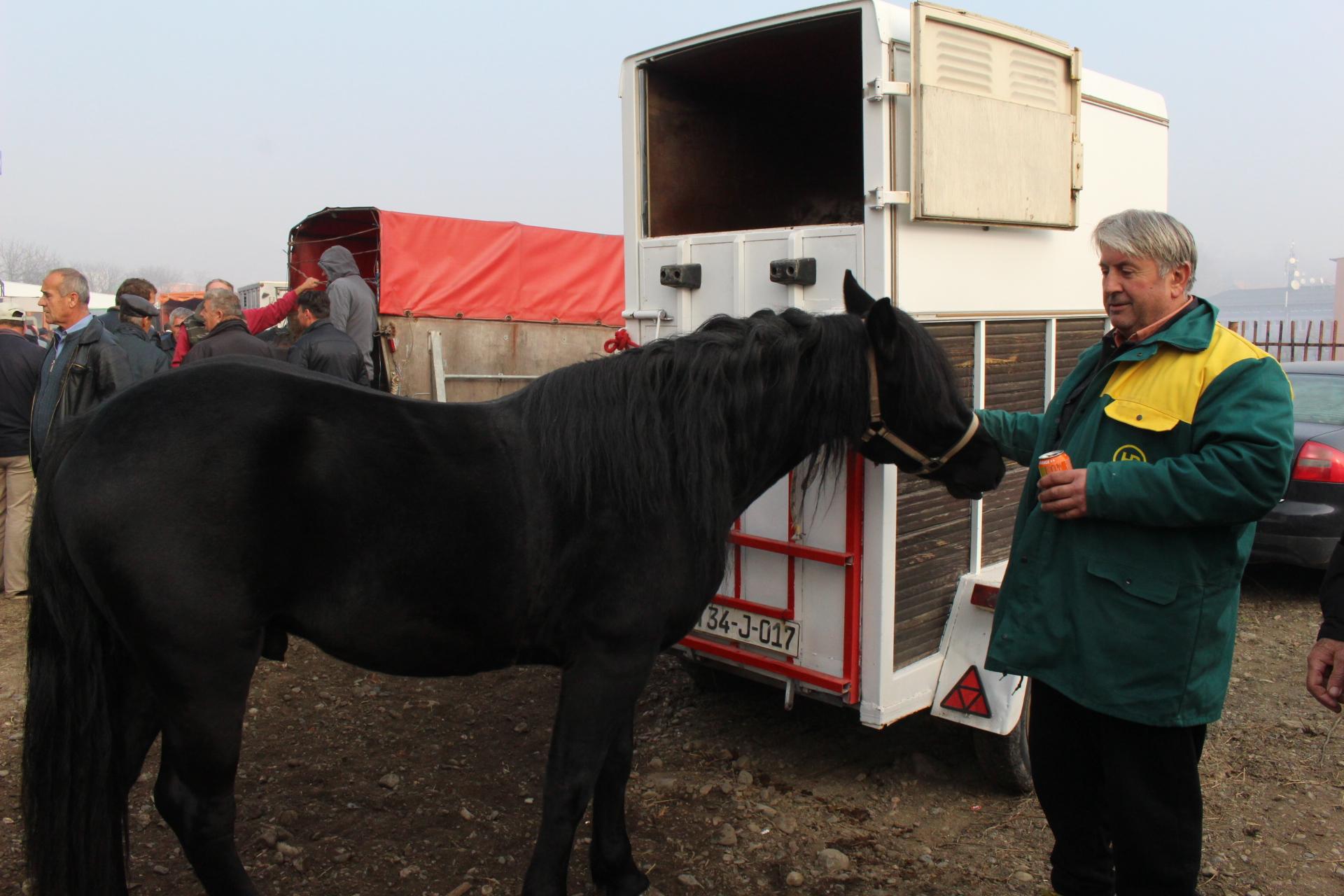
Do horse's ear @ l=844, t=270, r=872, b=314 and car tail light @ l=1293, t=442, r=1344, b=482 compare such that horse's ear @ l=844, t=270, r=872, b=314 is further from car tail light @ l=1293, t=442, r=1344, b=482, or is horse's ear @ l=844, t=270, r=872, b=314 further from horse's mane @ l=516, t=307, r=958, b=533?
car tail light @ l=1293, t=442, r=1344, b=482

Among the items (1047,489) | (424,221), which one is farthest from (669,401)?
(424,221)

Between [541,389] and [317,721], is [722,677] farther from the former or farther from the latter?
[541,389]

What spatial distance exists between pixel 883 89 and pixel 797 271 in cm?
62

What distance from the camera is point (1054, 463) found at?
2.10 m

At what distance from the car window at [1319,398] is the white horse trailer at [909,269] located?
299 cm

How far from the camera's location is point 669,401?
247cm

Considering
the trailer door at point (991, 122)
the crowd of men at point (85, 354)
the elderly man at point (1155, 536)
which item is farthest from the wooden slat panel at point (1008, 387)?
the crowd of men at point (85, 354)

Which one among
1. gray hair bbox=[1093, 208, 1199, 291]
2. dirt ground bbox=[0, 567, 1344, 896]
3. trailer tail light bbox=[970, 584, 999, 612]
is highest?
gray hair bbox=[1093, 208, 1199, 291]

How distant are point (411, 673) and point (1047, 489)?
5.32 ft

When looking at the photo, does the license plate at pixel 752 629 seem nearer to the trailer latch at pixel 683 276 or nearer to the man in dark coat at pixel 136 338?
the trailer latch at pixel 683 276

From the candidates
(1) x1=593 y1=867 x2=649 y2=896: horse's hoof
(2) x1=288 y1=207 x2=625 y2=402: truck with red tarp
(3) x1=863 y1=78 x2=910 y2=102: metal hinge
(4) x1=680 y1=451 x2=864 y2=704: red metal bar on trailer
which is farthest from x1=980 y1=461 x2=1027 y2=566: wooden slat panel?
(2) x1=288 y1=207 x2=625 y2=402: truck with red tarp

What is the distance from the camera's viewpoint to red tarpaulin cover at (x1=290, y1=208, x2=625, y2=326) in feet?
30.3

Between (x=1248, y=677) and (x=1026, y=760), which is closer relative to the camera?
(x=1026, y=760)

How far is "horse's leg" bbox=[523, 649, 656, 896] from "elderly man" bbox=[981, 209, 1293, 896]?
1.02 metres
